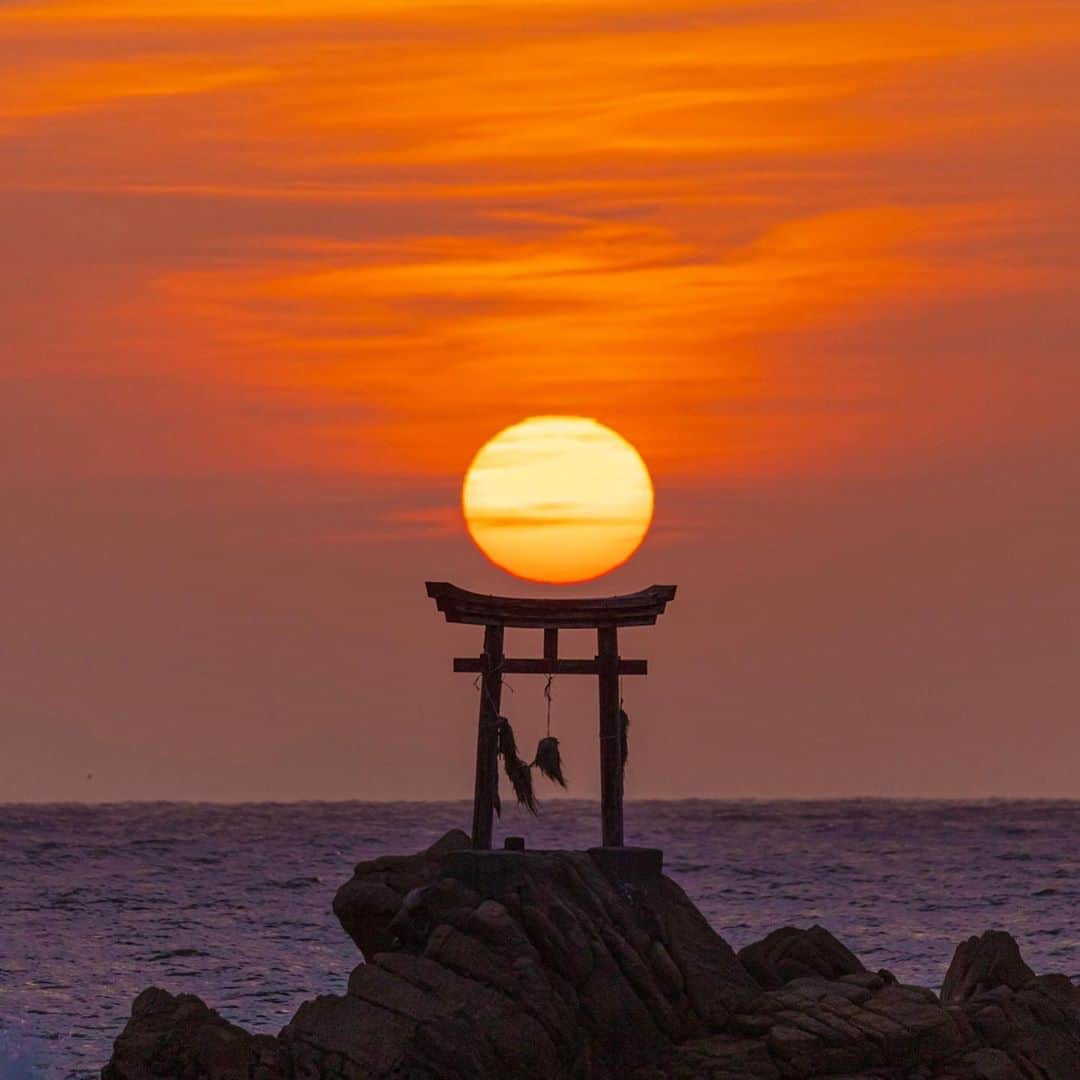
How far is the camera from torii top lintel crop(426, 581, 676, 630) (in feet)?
125

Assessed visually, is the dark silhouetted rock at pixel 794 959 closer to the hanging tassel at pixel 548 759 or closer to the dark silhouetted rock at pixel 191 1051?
the hanging tassel at pixel 548 759

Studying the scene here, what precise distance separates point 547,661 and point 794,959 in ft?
18.1

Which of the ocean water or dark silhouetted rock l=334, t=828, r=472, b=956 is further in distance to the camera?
the ocean water

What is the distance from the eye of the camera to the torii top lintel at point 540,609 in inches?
1506

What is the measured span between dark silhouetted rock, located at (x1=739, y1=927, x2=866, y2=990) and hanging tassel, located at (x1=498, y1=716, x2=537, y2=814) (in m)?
3.78

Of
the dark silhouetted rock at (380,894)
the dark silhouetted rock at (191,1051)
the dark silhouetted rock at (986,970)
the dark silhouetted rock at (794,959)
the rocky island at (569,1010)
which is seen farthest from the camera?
the dark silhouetted rock at (986,970)

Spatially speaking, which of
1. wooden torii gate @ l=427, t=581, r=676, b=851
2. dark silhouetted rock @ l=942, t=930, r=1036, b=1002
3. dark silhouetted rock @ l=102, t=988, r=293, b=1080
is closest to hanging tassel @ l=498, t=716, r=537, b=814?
wooden torii gate @ l=427, t=581, r=676, b=851

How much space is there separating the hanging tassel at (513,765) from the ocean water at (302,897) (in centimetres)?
1110

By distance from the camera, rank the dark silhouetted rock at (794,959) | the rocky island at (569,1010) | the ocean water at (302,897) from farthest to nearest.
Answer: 1. the ocean water at (302,897)
2. the dark silhouetted rock at (794,959)
3. the rocky island at (569,1010)

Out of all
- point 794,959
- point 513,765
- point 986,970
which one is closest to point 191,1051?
point 513,765

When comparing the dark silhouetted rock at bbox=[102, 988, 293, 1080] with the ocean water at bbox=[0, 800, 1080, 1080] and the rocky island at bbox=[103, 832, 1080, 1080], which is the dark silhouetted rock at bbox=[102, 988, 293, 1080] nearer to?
the rocky island at bbox=[103, 832, 1080, 1080]

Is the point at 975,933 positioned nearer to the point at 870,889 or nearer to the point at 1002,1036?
the point at 870,889

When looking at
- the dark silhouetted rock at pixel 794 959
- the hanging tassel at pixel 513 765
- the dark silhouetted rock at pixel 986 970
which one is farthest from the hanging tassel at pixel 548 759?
the dark silhouetted rock at pixel 986 970

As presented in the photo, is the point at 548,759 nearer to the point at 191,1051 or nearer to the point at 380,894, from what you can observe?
the point at 380,894
